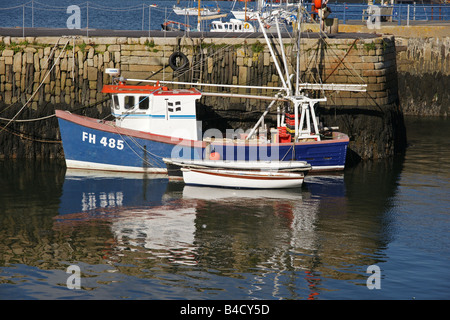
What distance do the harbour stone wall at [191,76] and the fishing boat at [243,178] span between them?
15.7 ft

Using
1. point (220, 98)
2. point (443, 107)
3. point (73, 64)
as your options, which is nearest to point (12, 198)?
point (73, 64)

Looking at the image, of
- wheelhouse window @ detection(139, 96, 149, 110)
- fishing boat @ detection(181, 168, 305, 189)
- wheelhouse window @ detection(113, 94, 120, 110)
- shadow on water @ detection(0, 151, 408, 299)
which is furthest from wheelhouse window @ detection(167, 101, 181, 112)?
fishing boat @ detection(181, 168, 305, 189)

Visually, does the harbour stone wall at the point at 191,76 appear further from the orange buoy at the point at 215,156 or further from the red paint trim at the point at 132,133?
the orange buoy at the point at 215,156

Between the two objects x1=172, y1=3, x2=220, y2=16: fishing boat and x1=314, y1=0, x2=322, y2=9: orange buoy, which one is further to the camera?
x1=172, y1=3, x2=220, y2=16: fishing boat

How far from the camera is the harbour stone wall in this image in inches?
1121

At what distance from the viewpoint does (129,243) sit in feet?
62.5

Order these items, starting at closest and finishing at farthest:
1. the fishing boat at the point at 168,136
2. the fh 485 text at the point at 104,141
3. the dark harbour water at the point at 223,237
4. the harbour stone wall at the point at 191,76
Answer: the dark harbour water at the point at 223,237 → the fishing boat at the point at 168,136 → the fh 485 text at the point at 104,141 → the harbour stone wall at the point at 191,76

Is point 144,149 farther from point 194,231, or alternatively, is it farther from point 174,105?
point 194,231

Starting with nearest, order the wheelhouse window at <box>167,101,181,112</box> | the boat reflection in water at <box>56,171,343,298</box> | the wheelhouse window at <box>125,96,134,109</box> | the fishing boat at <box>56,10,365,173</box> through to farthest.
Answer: the boat reflection in water at <box>56,171,343,298</box>
the fishing boat at <box>56,10,365,173</box>
the wheelhouse window at <box>167,101,181,112</box>
the wheelhouse window at <box>125,96,134,109</box>

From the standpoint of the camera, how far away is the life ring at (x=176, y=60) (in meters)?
28.7

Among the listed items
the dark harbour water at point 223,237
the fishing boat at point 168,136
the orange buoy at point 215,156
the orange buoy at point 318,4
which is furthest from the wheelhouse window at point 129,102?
the orange buoy at point 318,4

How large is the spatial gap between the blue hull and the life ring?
154 inches

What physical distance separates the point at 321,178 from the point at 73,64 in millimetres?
10839

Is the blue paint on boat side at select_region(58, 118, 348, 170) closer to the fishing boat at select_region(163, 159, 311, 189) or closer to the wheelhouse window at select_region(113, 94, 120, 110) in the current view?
the fishing boat at select_region(163, 159, 311, 189)
